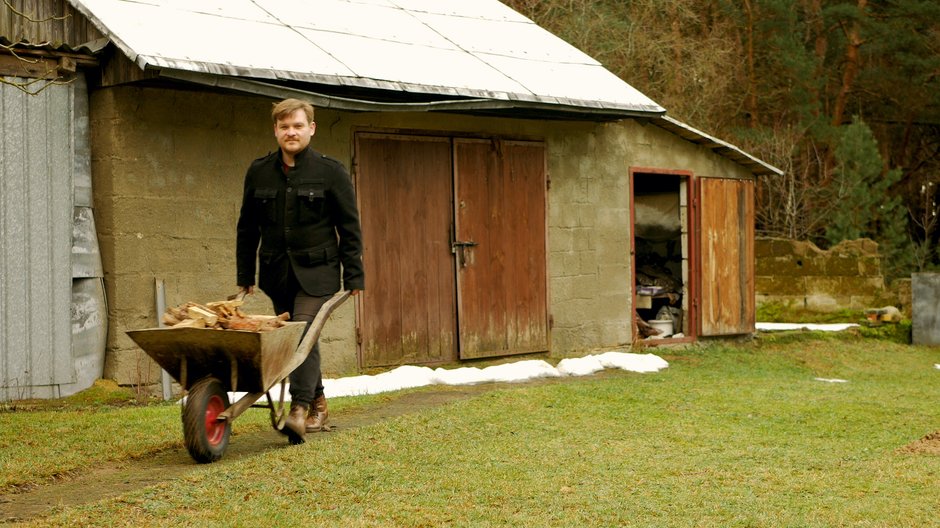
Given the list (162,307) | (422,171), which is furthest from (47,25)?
(422,171)

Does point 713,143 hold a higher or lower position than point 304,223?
higher

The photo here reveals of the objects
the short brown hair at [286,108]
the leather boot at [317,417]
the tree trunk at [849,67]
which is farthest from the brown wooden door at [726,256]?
the tree trunk at [849,67]

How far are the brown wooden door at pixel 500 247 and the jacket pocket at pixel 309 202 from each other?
513 cm

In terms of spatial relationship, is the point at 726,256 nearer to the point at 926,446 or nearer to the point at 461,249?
the point at 461,249

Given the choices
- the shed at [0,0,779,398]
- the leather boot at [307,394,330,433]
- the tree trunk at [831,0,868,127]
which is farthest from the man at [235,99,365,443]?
the tree trunk at [831,0,868,127]

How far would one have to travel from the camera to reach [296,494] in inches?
218

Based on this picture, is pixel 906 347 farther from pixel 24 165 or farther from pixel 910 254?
pixel 24 165

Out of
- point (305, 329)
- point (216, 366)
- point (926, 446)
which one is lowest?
point (926, 446)

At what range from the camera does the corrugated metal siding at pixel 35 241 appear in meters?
8.87

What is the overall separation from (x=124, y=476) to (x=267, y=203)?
162 cm

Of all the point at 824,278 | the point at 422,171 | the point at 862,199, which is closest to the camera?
the point at 422,171

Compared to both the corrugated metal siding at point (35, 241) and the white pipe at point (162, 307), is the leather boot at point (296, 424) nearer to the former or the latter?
the white pipe at point (162, 307)

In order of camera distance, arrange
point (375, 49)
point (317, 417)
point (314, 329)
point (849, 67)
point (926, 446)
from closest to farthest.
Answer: point (314, 329) → point (317, 417) → point (926, 446) → point (375, 49) → point (849, 67)

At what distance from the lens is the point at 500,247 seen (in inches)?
476
